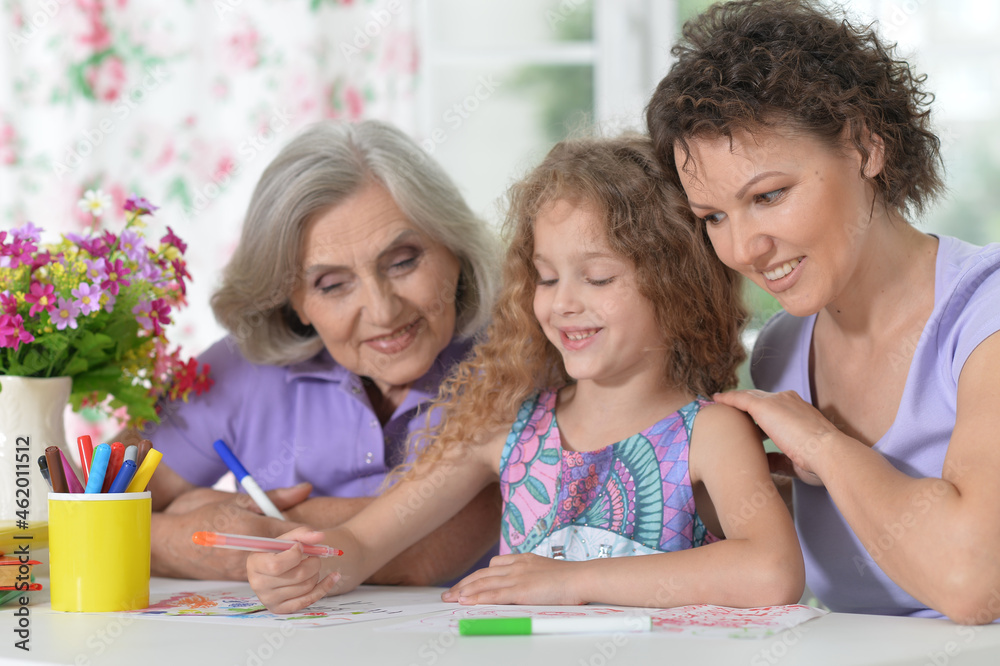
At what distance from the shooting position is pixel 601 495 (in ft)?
4.04

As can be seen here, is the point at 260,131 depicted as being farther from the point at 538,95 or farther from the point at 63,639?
the point at 63,639

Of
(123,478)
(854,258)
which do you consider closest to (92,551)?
(123,478)

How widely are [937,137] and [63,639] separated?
1142 mm

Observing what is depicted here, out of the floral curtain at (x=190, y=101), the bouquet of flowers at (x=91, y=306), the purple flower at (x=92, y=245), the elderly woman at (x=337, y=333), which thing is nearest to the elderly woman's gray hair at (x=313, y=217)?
the elderly woman at (x=337, y=333)

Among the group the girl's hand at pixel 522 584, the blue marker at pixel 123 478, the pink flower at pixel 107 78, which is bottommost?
the girl's hand at pixel 522 584

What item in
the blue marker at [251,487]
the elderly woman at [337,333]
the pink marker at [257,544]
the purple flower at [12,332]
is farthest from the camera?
the elderly woman at [337,333]

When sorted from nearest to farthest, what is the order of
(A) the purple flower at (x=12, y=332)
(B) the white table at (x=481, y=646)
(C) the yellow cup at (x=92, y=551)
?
(B) the white table at (x=481, y=646) < (C) the yellow cup at (x=92, y=551) < (A) the purple flower at (x=12, y=332)

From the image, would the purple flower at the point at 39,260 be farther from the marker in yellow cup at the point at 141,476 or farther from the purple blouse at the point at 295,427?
the purple blouse at the point at 295,427

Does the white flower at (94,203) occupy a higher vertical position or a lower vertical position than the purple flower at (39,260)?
higher

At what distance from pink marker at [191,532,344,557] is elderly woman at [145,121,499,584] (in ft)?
0.99

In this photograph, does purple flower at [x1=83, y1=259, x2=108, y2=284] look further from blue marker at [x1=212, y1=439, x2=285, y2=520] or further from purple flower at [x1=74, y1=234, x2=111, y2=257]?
blue marker at [x1=212, y1=439, x2=285, y2=520]

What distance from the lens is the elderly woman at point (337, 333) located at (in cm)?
146

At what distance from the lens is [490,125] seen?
2.92 metres

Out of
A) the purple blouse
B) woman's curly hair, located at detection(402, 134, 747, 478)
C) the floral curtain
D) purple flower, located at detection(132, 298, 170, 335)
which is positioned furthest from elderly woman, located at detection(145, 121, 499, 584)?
the floral curtain
